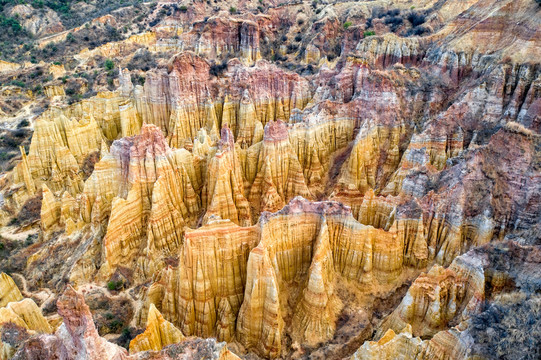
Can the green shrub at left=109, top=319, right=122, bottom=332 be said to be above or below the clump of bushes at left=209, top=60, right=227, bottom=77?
below

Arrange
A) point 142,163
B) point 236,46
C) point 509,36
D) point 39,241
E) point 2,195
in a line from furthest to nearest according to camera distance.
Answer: point 236,46 → point 2,195 → point 509,36 → point 39,241 → point 142,163

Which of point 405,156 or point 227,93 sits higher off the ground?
point 227,93

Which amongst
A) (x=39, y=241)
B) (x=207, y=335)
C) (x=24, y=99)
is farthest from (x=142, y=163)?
(x=24, y=99)

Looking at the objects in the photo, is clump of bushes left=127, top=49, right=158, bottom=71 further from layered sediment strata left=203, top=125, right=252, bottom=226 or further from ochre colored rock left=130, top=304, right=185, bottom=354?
ochre colored rock left=130, top=304, right=185, bottom=354

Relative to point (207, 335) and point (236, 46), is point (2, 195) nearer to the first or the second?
point (207, 335)

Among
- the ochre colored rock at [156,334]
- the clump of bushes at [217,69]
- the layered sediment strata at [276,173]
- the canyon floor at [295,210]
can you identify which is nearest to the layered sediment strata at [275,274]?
the canyon floor at [295,210]

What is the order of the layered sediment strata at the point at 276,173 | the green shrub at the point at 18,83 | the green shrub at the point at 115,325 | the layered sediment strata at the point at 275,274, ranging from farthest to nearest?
the green shrub at the point at 18,83 < the layered sediment strata at the point at 276,173 < the green shrub at the point at 115,325 < the layered sediment strata at the point at 275,274

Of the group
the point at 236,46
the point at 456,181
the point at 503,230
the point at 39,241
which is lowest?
the point at 39,241

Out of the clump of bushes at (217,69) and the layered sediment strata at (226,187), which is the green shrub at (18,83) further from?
the layered sediment strata at (226,187)

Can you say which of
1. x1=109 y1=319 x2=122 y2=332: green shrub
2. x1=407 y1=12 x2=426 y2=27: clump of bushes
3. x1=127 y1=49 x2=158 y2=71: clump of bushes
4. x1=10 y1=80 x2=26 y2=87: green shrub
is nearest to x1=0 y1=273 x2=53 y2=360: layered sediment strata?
x1=109 y1=319 x2=122 y2=332: green shrub
